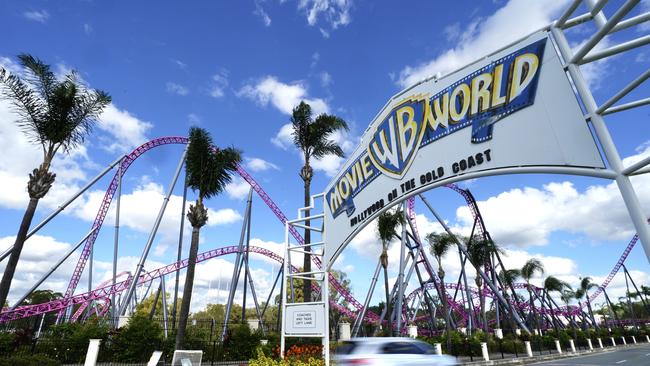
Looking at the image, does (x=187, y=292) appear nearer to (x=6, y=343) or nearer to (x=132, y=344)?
(x=132, y=344)

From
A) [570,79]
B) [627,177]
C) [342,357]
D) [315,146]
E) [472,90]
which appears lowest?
[342,357]

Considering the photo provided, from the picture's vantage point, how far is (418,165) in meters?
8.53

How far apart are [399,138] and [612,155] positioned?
500 centimetres

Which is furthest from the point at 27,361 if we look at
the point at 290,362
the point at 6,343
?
the point at 290,362

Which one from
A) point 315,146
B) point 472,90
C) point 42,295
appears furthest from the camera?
point 42,295

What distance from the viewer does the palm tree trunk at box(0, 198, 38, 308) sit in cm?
1226

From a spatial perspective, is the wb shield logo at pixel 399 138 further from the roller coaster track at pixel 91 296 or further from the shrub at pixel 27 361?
the roller coaster track at pixel 91 296

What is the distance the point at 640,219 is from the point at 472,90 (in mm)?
3785

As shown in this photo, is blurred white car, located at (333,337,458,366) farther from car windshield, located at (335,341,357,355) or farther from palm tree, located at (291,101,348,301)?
palm tree, located at (291,101,348,301)

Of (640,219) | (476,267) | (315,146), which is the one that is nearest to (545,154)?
(640,219)

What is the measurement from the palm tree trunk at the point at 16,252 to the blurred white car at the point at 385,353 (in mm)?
11761

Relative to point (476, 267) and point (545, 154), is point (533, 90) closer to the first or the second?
point (545, 154)

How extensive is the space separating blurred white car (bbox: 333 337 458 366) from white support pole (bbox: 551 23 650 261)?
5.02 m

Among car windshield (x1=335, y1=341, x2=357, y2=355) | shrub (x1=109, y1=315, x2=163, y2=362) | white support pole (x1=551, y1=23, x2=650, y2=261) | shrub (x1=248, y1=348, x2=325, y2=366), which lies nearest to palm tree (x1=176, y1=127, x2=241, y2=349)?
shrub (x1=109, y1=315, x2=163, y2=362)
